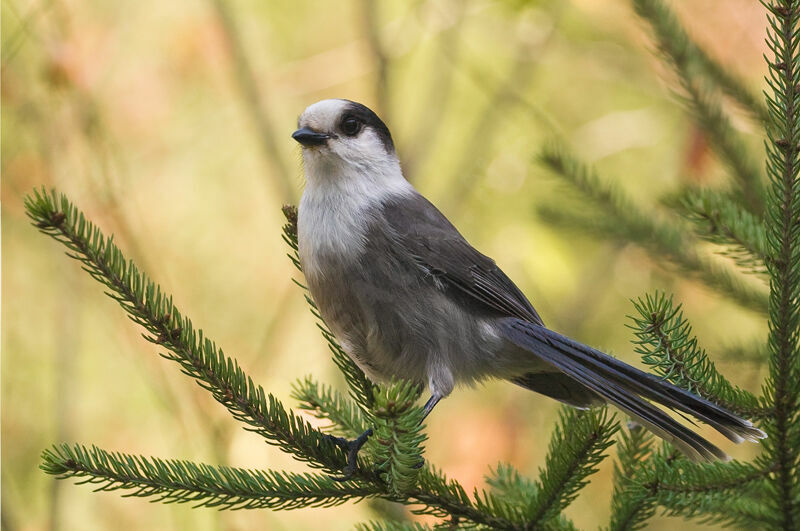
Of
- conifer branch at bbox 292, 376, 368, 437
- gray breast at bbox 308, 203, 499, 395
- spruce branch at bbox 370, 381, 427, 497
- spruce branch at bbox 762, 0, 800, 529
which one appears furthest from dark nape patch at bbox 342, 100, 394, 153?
spruce branch at bbox 762, 0, 800, 529

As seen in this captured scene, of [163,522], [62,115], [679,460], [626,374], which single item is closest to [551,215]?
[626,374]

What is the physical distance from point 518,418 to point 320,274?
198 centimetres

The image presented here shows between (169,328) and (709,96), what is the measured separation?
1.74 meters

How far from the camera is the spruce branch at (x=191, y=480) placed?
1581 millimetres

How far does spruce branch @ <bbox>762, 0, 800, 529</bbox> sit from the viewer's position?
1.46 m

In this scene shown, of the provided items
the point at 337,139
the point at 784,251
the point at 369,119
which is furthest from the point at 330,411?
the point at 784,251

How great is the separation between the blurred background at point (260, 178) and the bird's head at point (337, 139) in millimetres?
726

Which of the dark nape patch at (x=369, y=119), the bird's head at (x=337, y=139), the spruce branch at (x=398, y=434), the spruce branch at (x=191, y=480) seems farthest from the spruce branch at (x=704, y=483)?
the dark nape patch at (x=369, y=119)

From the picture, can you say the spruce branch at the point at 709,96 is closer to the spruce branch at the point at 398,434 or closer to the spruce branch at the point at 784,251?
the spruce branch at the point at 784,251

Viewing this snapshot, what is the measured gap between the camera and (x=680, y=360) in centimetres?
166

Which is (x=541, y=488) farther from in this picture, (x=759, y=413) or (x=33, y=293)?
(x=33, y=293)

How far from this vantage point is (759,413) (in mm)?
1660

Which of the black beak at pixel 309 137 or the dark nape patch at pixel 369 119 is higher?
the dark nape patch at pixel 369 119

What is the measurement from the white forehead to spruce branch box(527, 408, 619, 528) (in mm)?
1279
